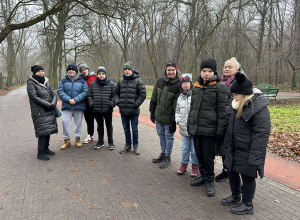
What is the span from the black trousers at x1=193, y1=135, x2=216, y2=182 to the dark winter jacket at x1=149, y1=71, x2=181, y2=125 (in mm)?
792

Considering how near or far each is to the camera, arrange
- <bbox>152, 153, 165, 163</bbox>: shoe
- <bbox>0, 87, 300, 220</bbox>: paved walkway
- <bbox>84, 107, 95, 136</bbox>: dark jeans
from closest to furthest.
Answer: <bbox>0, 87, 300, 220</bbox>: paved walkway, <bbox>152, 153, 165, 163</bbox>: shoe, <bbox>84, 107, 95, 136</bbox>: dark jeans

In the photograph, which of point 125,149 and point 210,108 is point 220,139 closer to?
point 210,108

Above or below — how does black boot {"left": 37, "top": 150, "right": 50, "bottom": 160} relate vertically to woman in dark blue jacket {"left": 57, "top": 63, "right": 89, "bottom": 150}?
below

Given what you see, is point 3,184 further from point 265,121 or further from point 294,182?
point 294,182

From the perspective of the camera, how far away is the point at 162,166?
4.51 metres

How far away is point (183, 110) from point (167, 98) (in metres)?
0.47

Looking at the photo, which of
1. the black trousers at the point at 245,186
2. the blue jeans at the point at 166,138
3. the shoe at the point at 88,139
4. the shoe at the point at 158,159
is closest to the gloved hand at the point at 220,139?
the black trousers at the point at 245,186

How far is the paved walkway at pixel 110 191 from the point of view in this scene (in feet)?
9.84

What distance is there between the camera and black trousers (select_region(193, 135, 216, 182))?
3459 mm

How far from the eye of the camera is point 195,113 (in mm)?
3490

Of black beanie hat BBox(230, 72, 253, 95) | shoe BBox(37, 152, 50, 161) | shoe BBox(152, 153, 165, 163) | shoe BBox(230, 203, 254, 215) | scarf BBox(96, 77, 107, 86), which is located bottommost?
shoe BBox(230, 203, 254, 215)

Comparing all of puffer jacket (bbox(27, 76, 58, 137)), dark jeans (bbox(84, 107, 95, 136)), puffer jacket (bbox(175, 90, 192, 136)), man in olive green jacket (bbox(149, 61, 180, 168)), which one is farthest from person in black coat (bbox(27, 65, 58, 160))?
puffer jacket (bbox(175, 90, 192, 136))

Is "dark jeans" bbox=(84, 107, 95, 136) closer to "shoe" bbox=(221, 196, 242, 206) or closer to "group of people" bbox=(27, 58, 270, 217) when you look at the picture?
"group of people" bbox=(27, 58, 270, 217)

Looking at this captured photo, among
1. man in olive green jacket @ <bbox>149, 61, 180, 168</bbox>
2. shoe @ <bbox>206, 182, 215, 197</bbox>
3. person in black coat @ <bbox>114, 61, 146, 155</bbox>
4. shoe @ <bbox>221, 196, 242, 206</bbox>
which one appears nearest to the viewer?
shoe @ <bbox>221, 196, 242, 206</bbox>
